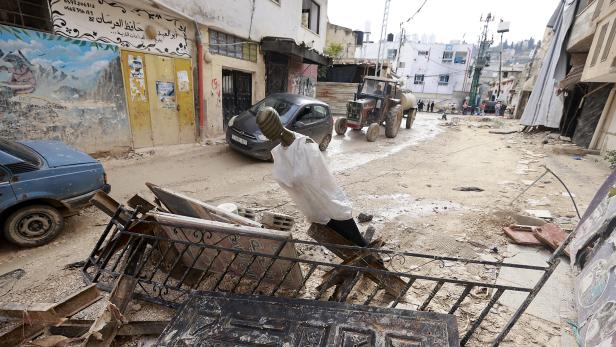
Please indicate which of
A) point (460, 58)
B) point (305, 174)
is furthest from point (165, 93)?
point (460, 58)

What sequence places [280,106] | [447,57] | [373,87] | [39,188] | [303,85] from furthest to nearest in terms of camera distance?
[447,57] < [303,85] < [373,87] < [280,106] < [39,188]

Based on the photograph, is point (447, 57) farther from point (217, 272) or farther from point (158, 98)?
point (217, 272)

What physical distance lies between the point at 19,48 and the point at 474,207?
28.4 feet

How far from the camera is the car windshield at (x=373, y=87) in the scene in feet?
40.0

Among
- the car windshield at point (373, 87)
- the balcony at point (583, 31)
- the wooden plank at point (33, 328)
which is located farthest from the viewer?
the car windshield at point (373, 87)

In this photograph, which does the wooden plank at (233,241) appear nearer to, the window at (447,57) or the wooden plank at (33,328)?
the wooden plank at (33,328)

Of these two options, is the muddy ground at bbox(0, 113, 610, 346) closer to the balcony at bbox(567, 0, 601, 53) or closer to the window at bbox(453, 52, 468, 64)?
the balcony at bbox(567, 0, 601, 53)

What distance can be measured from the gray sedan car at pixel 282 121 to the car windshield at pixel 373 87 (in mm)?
4199

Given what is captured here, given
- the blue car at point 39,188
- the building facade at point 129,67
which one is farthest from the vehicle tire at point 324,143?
the blue car at point 39,188

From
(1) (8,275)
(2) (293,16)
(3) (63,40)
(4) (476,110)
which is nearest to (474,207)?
(1) (8,275)

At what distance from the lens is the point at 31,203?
335 cm

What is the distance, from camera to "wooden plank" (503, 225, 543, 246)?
12.2 feet

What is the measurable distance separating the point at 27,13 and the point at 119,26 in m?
1.51

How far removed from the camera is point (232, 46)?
376 inches
